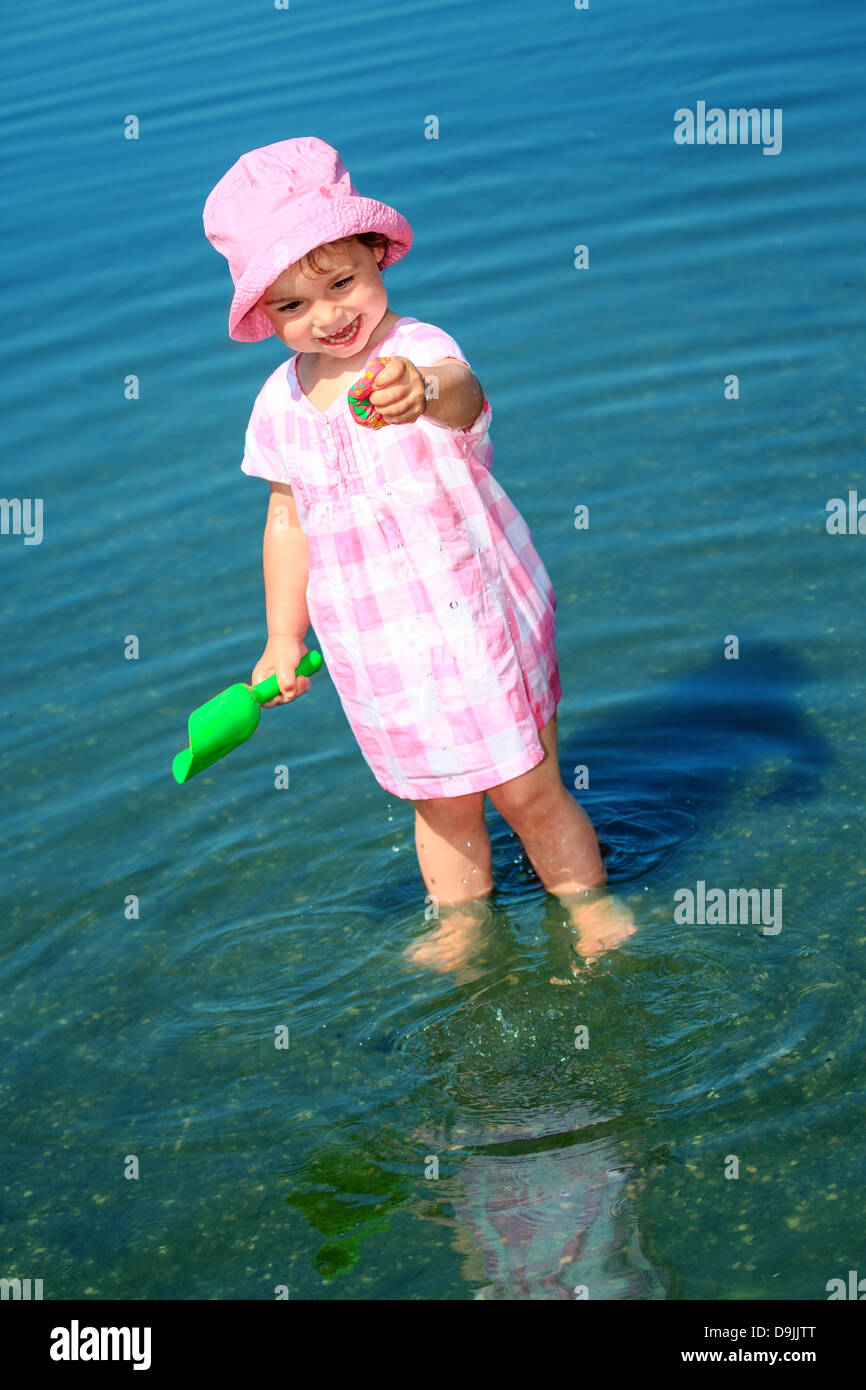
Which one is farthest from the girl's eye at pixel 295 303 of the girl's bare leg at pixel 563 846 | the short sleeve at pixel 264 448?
the girl's bare leg at pixel 563 846

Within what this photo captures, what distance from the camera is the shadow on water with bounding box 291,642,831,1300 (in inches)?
105

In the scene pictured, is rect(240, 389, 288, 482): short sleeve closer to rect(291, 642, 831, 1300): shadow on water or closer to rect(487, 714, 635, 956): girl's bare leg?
rect(487, 714, 635, 956): girl's bare leg

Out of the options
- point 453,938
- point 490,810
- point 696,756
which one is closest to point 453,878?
point 453,938

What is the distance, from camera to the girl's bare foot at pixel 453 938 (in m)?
3.42

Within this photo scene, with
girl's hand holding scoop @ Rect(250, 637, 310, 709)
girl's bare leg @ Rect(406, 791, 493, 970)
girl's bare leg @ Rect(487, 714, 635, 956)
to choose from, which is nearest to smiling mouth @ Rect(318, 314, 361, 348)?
girl's hand holding scoop @ Rect(250, 637, 310, 709)

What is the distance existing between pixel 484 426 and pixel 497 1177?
51.9 inches

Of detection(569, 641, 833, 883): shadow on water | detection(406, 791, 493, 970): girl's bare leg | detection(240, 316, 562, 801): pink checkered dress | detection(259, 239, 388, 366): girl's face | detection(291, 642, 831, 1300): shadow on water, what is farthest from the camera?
detection(569, 641, 833, 883): shadow on water

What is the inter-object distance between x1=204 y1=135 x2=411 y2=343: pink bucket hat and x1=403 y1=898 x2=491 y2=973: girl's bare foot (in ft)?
4.37

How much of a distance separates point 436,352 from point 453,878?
1162 millimetres

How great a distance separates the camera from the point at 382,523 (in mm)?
2914

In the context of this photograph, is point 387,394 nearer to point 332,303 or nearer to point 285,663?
point 332,303
